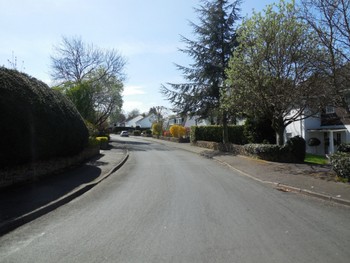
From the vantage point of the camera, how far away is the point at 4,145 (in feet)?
36.1

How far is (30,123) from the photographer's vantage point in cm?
1245

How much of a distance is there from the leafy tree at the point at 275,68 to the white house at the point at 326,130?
11.0 metres

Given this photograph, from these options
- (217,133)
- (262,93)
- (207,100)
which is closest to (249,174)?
(262,93)

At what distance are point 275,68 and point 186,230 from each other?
15.7 m

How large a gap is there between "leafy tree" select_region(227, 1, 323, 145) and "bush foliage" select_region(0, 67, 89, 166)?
34.4 ft

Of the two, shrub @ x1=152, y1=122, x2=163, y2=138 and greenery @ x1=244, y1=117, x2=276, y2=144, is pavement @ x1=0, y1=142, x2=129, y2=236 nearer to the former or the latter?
greenery @ x1=244, y1=117, x2=276, y2=144

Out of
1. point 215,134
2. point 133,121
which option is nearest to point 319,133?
point 215,134

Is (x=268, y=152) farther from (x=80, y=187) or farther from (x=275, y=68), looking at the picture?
(x=80, y=187)

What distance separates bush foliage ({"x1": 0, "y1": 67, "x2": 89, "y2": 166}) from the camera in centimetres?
1120

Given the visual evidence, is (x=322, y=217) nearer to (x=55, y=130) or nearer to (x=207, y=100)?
(x=55, y=130)

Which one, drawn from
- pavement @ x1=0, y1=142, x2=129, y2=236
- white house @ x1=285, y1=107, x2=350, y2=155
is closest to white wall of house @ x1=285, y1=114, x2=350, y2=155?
white house @ x1=285, y1=107, x2=350, y2=155

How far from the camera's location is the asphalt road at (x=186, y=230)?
5.70 m

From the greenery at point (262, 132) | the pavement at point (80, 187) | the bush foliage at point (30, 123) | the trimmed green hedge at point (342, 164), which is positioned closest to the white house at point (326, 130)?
the greenery at point (262, 132)

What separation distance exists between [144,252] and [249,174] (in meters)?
11.7
